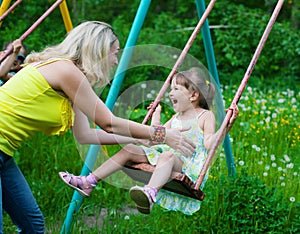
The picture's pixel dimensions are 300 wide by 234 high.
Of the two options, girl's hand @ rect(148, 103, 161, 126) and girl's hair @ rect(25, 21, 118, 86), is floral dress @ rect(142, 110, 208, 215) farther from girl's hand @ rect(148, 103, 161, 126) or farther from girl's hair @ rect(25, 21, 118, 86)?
girl's hair @ rect(25, 21, 118, 86)

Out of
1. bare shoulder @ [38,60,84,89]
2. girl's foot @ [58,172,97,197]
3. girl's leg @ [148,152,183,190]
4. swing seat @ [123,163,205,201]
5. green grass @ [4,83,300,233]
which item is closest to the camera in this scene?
bare shoulder @ [38,60,84,89]

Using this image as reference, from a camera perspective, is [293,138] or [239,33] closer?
[293,138]

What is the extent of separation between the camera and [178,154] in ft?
11.1

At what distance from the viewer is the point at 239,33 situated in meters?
8.01

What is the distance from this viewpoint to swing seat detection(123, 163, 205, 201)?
3024 millimetres

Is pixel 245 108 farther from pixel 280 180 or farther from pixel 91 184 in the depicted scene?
pixel 91 184

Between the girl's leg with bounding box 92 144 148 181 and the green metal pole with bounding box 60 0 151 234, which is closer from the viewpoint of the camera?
the girl's leg with bounding box 92 144 148 181

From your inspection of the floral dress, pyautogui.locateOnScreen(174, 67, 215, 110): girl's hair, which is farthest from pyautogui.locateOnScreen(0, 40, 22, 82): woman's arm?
pyautogui.locateOnScreen(174, 67, 215, 110): girl's hair

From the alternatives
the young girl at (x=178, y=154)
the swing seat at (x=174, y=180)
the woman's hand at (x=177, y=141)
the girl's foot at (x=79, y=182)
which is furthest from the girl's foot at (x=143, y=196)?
the girl's foot at (x=79, y=182)

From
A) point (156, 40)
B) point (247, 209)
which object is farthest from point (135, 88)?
point (247, 209)

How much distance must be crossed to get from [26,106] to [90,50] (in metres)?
0.40

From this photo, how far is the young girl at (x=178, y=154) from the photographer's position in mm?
3260

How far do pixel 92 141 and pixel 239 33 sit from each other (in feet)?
16.8

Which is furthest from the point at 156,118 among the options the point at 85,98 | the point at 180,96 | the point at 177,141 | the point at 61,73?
the point at 61,73
